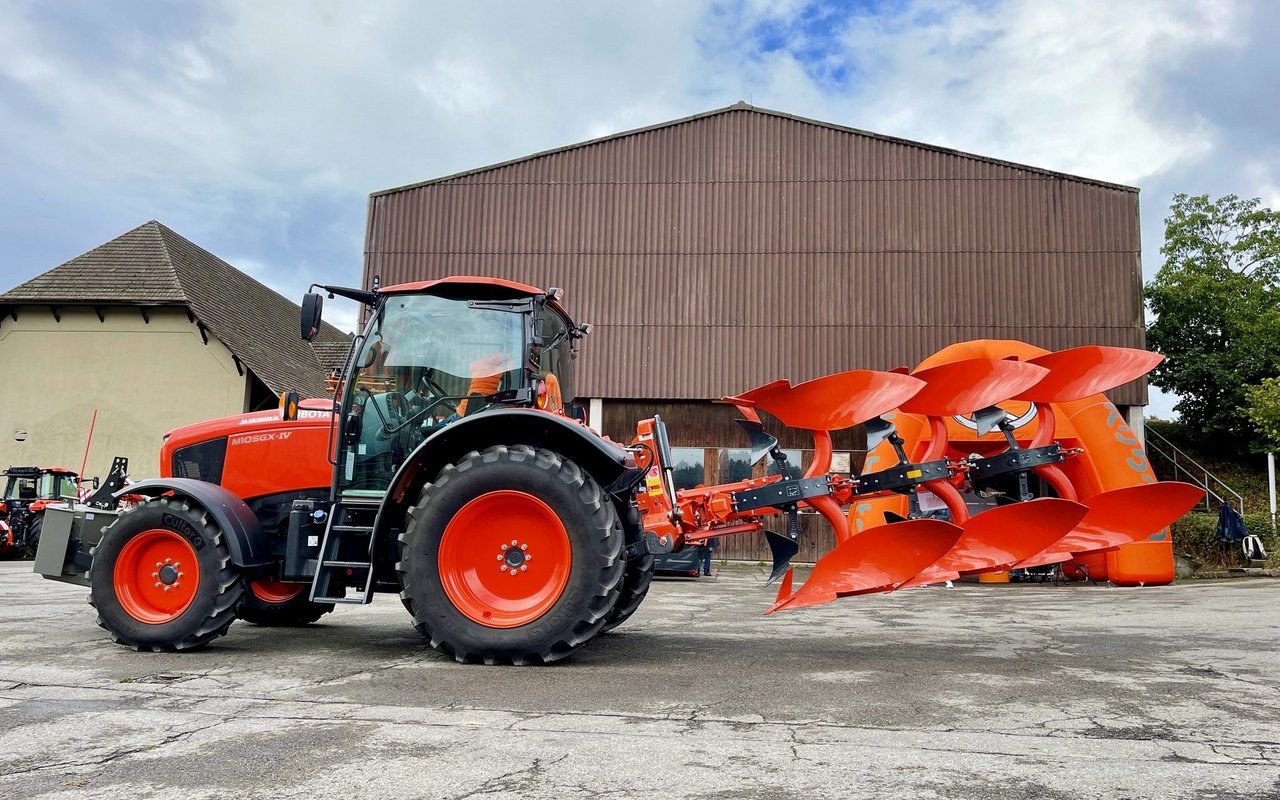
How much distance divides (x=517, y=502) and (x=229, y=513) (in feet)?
6.42

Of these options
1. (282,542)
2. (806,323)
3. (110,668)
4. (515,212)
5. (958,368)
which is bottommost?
(110,668)

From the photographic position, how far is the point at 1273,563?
16.3 m

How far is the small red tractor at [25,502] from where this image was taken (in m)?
17.5

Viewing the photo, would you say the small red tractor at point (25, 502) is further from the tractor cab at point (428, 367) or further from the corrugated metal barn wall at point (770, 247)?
the tractor cab at point (428, 367)

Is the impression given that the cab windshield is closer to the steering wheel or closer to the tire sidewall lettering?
the steering wheel

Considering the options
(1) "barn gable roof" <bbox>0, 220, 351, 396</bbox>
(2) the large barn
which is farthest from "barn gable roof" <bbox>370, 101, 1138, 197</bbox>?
(1) "barn gable roof" <bbox>0, 220, 351, 396</bbox>

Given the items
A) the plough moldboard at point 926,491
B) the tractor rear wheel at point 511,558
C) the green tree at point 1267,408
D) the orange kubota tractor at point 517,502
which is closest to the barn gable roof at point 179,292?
the orange kubota tractor at point 517,502

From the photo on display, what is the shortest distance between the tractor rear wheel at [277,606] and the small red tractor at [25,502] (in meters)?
13.0

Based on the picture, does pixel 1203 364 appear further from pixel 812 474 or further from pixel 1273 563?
pixel 812 474

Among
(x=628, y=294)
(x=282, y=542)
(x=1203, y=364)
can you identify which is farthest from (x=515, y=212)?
(x=1203, y=364)

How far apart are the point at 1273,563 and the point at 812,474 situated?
15.5 m

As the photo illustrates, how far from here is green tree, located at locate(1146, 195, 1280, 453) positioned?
2397 cm

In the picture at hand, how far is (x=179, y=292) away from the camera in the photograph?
2248 centimetres

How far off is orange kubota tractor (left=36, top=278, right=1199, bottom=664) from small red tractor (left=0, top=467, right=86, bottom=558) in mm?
14230
